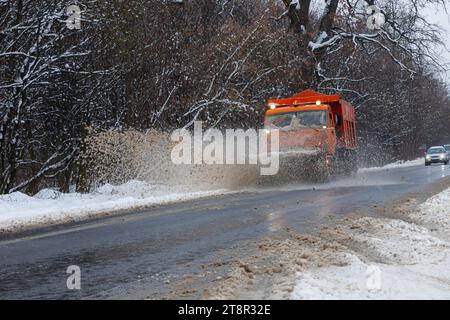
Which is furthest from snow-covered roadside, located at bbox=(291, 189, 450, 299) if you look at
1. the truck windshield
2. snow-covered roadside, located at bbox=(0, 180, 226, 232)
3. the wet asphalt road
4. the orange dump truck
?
the truck windshield

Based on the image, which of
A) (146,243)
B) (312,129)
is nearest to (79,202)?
(146,243)

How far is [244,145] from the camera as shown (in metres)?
21.1

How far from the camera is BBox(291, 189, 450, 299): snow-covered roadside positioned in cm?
490

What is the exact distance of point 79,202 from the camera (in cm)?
1465

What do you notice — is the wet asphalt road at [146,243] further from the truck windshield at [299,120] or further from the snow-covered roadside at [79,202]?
the truck windshield at [299,120]

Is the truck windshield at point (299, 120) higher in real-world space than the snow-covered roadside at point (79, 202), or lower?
higher

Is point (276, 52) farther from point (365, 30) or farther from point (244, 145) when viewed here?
point (365, 30)

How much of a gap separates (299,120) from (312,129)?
72 centimetres

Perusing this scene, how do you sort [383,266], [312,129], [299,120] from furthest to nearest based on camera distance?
[299,120] → [312,129] → [383,266]

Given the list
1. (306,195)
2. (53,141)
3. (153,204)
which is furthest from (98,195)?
(306,195)

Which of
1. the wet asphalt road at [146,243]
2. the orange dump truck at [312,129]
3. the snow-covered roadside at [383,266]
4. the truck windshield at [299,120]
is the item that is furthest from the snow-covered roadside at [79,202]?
the snow-covered roadside at [383,266]

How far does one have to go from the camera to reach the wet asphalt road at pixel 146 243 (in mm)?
5770

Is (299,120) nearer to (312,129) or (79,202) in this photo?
(312,129)

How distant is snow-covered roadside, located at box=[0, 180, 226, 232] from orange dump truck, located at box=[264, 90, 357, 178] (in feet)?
10.7
